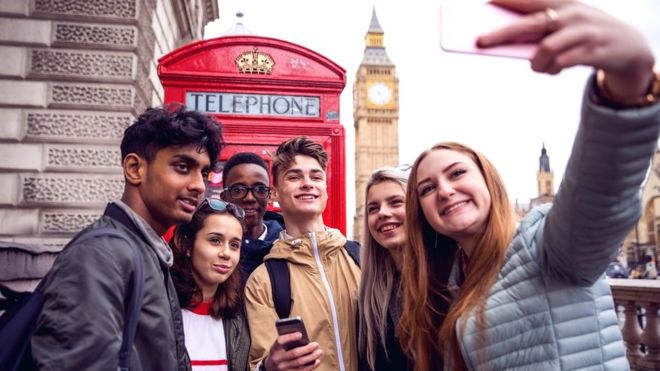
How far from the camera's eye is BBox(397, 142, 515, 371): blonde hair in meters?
1.46

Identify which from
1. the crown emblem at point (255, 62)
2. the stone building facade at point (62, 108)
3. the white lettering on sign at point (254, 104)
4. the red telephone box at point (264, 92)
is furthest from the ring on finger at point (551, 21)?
the stone building facade at point (62, 108)

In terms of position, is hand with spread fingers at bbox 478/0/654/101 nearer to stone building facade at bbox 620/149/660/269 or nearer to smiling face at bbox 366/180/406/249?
smiling face at bbox 366/180/406/249

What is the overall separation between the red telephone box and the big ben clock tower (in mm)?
62318

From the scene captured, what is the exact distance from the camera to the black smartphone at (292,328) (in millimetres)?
1680

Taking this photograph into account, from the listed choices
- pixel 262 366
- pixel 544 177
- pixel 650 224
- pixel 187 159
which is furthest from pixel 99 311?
pixel 544 177

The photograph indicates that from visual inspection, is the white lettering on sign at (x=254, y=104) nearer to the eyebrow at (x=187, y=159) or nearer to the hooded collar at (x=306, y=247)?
the hooded collar at (x=306, y=247)

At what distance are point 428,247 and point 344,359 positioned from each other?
0.66m

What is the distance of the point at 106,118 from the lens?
15.1 ft

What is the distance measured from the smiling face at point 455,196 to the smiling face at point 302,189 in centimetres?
83

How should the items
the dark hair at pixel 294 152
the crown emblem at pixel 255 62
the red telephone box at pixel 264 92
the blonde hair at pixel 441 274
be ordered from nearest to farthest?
the blonde hair at pixel 441 274
the dark hair at pixel 294 152
the red telephone box at pixel 264 92
the crown emblem at pixel 255 62

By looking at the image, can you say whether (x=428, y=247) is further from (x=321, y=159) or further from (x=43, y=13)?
(x=43, y=13)

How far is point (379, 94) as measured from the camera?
69.4m

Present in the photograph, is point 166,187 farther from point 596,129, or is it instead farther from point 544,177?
point 544,177

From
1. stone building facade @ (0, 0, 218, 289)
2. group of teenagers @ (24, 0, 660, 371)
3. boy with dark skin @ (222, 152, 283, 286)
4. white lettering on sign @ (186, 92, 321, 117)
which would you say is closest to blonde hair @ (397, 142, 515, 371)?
group of teenagers @ (24, 0, 660, 371)
